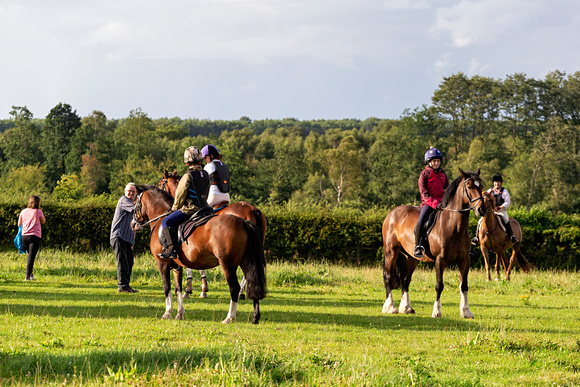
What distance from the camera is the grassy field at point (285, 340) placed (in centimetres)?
549

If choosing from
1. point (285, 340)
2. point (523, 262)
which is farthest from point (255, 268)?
point (523, 262)

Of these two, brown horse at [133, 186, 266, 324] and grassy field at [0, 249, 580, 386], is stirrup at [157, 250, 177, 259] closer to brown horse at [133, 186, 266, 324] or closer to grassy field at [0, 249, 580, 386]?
brown horse at [133, 186, 266, 324]

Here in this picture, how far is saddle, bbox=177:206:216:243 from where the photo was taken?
29.7 ft

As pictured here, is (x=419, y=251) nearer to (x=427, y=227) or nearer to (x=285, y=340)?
(x=427, y=227)

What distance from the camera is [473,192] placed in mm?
9977

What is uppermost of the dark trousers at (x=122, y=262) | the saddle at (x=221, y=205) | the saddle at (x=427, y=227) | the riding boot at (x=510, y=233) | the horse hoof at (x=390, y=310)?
the saddle at (x=221, y=205)

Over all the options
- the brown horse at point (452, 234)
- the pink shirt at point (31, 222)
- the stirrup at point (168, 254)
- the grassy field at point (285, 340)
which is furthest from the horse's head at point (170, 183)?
the brown horse at point (452, 234)

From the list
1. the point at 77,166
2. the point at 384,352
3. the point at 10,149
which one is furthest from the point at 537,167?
the point at 10,149

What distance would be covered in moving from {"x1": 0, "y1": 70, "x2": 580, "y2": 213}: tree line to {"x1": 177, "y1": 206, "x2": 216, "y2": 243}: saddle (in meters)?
45.2

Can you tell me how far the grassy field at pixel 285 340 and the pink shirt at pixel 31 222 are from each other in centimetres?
132

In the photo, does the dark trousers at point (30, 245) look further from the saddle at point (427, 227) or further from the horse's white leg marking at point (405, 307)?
the saddle at point (427, 227)

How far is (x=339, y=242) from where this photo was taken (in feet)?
75.4

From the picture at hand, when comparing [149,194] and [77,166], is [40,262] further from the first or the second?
[77,166]

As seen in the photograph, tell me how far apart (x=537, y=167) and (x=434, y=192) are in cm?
5310
